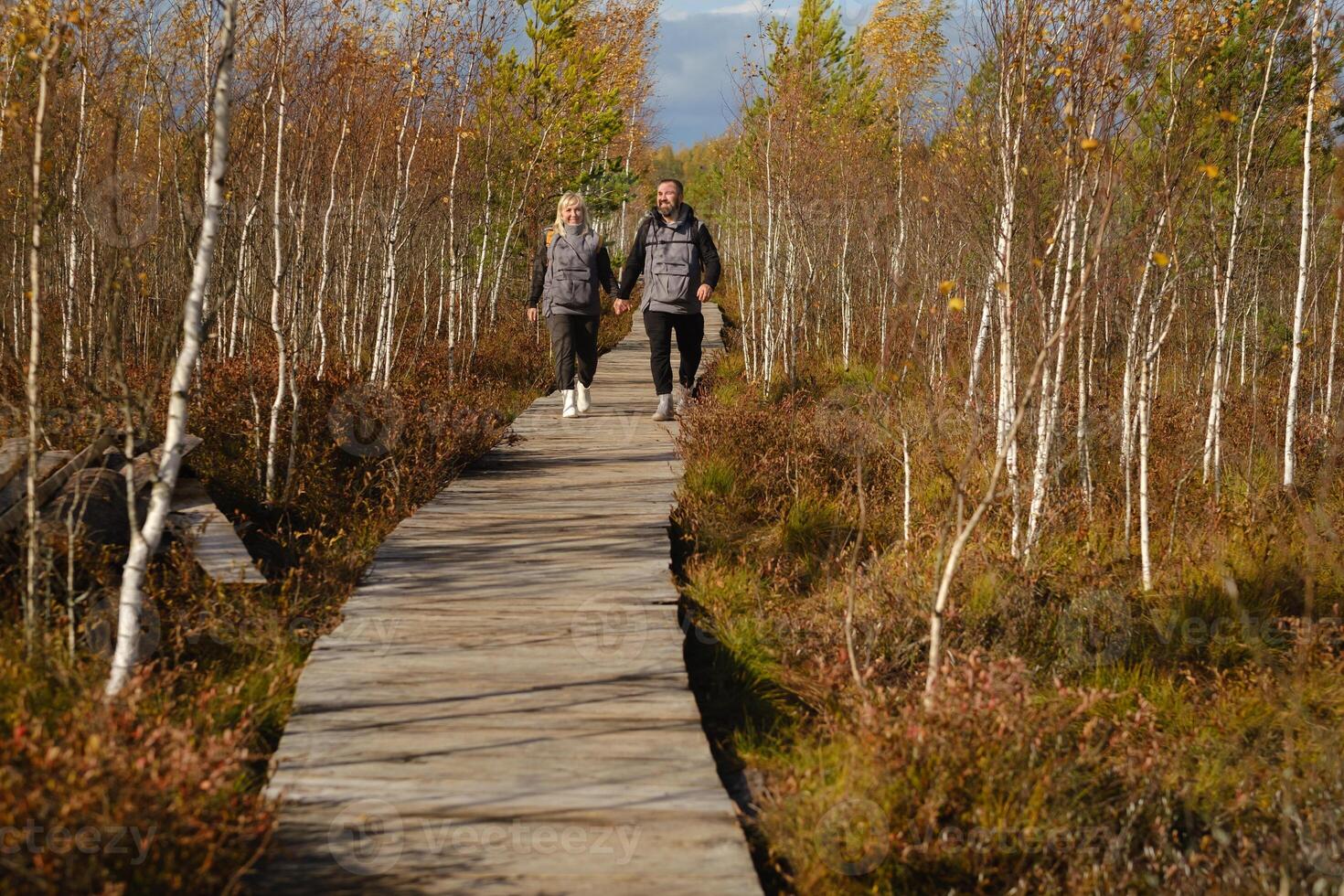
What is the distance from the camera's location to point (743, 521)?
662 centimetres

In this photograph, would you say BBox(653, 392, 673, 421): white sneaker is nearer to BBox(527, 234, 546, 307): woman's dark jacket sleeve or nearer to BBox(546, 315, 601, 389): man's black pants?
BBox(546, 315, 601, 389): man's black pants

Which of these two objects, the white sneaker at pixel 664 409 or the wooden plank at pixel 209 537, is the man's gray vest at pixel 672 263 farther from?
the wooden plank at pixel 209 537

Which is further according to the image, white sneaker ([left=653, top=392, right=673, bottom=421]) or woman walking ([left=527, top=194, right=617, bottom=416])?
white sneaker ([left=653, top=392, right=673, bottom=421])

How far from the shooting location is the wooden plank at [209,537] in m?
4.71

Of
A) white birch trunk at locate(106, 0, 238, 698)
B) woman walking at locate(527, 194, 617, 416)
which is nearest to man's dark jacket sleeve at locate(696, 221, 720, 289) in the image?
woman walking at locate(527, 194, 617, 416)

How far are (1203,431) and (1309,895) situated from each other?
18.7 feet

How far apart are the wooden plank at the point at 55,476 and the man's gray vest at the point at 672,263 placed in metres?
4.78

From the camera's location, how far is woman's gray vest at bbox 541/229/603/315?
8.82m

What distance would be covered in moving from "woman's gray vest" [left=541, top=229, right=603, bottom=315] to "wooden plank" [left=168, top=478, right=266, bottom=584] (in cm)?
400

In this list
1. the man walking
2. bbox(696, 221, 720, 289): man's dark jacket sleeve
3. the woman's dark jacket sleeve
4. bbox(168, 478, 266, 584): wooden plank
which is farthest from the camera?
the woman's dark jacket sleeve

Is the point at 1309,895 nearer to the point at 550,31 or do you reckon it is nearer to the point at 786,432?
the point at 786,432

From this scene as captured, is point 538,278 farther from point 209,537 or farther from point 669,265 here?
point 209,537

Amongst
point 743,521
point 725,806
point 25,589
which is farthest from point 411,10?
point 725,806

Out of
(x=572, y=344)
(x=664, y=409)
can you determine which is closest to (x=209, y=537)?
(x=572, y=344)
